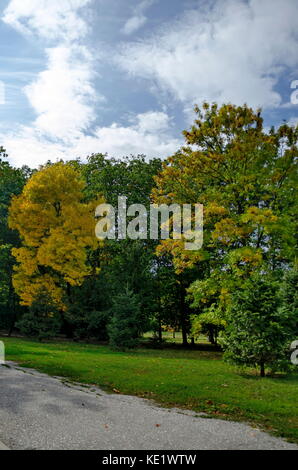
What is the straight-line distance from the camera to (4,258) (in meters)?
30.4

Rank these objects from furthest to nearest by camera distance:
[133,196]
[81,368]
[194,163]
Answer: [133,196] → [194,163] → [81,368]

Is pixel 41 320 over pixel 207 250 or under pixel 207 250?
under

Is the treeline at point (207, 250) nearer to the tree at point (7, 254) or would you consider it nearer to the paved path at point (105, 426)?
the tree at point (7, 254)

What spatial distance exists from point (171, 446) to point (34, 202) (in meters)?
21.3

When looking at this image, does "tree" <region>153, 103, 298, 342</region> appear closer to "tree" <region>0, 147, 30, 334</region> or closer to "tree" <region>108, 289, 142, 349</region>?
"tree" <region>108, 289, 142, 349</region>

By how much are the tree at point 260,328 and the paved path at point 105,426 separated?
5508 millimetres

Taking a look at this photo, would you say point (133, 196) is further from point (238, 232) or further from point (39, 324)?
point (238, 232)

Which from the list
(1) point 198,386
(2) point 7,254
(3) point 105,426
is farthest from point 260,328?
(2) point 7,254

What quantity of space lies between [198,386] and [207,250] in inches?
545

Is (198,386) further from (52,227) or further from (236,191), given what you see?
(52,227)

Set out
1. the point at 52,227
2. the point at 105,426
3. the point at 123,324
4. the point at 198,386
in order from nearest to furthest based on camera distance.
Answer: the point at 105,426 < the point at 198,386 < the point at 123,324 < the point at 52,227

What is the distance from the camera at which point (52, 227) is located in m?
24.7

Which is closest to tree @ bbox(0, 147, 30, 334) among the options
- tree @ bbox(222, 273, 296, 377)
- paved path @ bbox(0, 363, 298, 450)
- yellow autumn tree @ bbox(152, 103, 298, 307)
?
yellow autumn tree @ bbox(152, 103, 298, 307)

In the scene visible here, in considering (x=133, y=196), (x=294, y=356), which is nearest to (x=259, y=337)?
(x=294, y=356)
